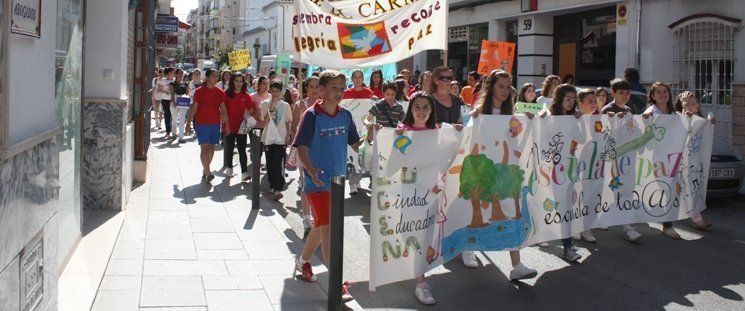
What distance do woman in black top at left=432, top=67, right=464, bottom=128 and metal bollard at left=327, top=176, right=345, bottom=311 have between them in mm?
2392

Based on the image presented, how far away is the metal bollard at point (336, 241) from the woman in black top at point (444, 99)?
7.85 ft

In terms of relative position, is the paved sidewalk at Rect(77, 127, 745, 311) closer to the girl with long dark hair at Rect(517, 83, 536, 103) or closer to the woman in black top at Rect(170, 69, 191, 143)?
the girl with long dark hair at Rect(517, 83, 536, 103)

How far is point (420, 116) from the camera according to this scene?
5746 mm

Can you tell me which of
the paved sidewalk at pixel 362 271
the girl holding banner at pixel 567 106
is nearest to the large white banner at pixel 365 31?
the girl holding banner at pixel 567 106

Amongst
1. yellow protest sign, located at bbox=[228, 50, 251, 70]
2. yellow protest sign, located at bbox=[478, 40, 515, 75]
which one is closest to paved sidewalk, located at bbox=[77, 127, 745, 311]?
yellow protest sign, located at bbox=[478, 40, 515, 75]

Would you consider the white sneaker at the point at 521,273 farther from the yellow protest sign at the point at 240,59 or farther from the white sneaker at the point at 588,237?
the yellow protest sign at the point at 240,59

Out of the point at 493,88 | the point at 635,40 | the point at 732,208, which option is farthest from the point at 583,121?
the point at 635,40

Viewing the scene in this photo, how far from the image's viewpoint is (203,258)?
6.55m

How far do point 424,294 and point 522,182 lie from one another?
135 centimetres

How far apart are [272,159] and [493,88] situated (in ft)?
14.8

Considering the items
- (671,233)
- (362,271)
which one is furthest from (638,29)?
(362,271)

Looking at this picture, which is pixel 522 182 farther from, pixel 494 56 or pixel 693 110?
pixel 494 56

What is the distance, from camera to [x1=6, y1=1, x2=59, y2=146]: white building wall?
2932mm

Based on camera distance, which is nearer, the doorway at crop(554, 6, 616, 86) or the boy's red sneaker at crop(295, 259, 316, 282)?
the boy's red sneaker at crop(295, 259, 316, 282)
